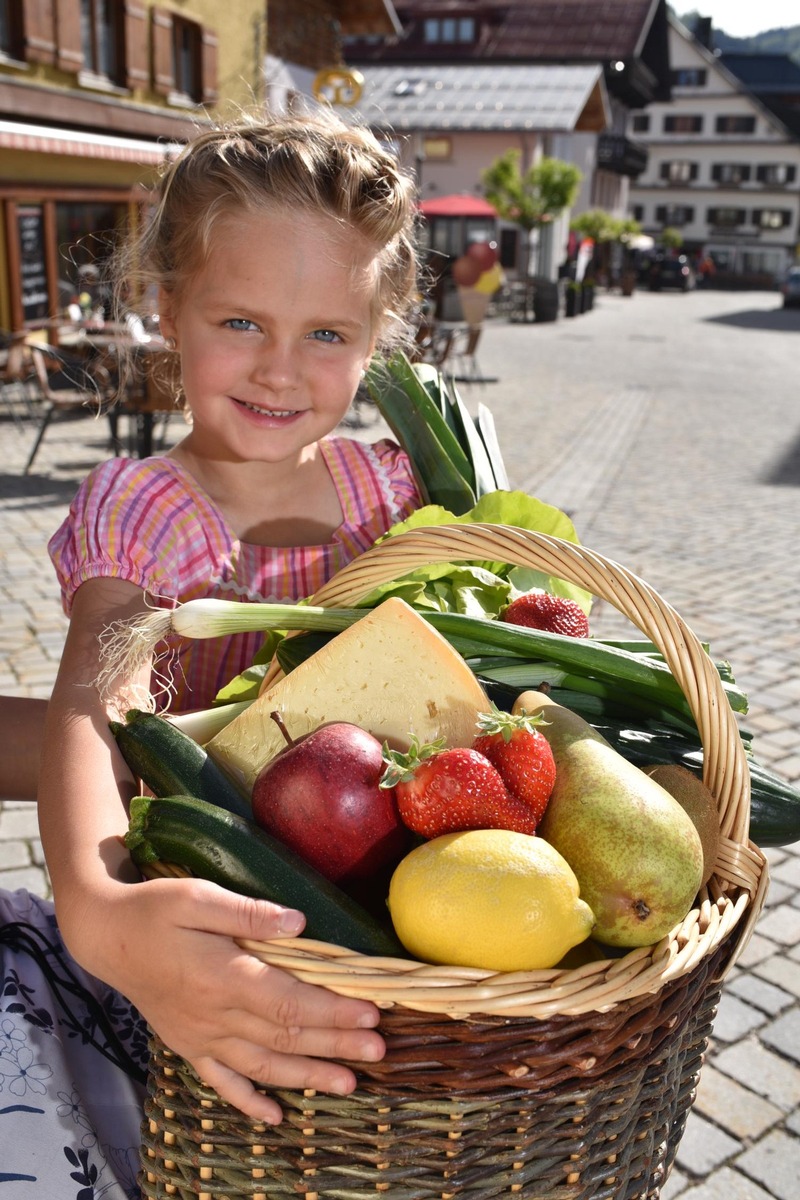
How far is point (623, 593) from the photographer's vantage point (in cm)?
132

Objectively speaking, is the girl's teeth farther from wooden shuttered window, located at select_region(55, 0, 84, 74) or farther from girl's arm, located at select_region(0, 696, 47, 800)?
wooden shuttered window, located at select_region(55, 0, 84, 74)

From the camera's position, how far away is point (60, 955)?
166 centimetres

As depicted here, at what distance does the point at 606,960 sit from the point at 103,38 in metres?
16.3

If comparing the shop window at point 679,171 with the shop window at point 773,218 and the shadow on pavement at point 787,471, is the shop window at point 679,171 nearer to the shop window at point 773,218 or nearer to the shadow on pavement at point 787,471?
the shop window at point 773,218

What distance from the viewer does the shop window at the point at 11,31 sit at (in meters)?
12.3

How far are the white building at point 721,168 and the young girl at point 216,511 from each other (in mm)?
68610

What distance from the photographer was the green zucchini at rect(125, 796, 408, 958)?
107 centimetres

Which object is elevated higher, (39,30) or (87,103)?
(39,30)

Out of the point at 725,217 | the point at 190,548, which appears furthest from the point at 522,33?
the point at 190,548

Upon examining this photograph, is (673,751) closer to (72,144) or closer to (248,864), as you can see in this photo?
(248,864)

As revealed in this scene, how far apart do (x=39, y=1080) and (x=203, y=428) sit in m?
1.07

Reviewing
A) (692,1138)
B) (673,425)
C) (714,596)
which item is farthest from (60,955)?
(673,425)

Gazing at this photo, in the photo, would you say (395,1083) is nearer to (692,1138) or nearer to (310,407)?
(310,407)

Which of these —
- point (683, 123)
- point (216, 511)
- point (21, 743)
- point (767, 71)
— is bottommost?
point (21, 743)
